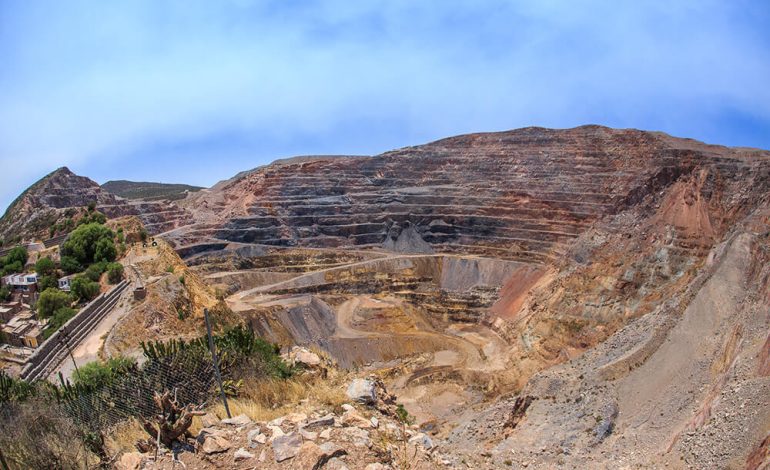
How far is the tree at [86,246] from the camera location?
124 feet

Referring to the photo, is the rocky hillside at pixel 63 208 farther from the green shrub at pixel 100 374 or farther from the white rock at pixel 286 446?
the white rock at pixel 286 446

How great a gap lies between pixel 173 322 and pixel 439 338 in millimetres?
25415

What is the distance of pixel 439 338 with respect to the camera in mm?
47844

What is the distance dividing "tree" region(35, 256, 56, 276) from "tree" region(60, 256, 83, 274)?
62 cm

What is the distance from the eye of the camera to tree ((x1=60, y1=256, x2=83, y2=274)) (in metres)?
36.8

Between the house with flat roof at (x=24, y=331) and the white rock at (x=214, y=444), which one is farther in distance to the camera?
the house with flat roof at (x=24, y=331)

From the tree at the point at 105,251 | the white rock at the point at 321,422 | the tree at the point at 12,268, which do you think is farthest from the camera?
the tree at the point at 12,268

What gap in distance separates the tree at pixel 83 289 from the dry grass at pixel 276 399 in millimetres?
22579

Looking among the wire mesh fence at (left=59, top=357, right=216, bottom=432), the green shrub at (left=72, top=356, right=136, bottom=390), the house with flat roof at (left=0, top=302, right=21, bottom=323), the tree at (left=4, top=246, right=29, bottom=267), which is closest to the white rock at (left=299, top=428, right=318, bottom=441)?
the wire mesh fence at (left=59, top=357, right=216, bottom=432)

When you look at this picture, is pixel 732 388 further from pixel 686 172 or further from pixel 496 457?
pixel 686 172

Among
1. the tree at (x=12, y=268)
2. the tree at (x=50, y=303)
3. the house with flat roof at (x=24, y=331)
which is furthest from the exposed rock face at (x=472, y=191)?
the tree at (x=50, y=303)

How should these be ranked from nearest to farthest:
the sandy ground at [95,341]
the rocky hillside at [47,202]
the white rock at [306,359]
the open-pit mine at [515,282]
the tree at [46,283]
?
the white rock at [306,359] → the open-pit mine at [515,282] → the sandy ground at [95,341] → the tree at [46,283] → the rocky hillside at [47,202]

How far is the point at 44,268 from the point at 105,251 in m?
3.75

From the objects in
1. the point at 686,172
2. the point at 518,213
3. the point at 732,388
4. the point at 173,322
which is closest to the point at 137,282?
the point at 173,322
